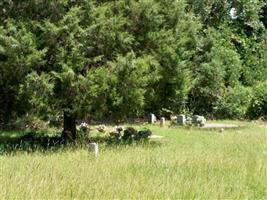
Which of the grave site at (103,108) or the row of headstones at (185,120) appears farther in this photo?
the row of headstones at (185,120)

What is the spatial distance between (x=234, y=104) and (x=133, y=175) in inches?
826

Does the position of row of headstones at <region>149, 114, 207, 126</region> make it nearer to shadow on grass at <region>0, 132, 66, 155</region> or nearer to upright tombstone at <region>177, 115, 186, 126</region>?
upright tombstone at <region>177, 115, 186, 126</region>

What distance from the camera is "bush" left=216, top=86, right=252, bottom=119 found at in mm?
29344

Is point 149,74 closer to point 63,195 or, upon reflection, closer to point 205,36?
point 63,195

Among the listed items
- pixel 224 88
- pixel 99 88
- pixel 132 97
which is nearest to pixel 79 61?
pixel 99 88

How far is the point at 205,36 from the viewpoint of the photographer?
99.5 ft

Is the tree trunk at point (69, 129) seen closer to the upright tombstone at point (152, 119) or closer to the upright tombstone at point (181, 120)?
the upright tombstone at point (181, 120)

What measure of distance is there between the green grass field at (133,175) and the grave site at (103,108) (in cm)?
2

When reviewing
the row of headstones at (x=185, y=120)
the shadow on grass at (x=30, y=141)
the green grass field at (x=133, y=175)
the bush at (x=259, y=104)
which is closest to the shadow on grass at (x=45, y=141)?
the shadow on grass at (x=30, y=141)

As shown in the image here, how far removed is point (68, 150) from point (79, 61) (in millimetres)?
2605

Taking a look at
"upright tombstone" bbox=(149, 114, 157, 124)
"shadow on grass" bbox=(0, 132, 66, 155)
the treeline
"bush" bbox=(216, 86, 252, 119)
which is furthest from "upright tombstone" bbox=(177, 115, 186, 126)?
"shadow on grass" bbox=(0, 132, 66, 155)

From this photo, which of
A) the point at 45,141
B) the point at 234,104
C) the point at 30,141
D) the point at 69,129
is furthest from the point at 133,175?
the point at 234,104

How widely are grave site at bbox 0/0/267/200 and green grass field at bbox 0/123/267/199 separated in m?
0.02

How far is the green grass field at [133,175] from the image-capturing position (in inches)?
289
